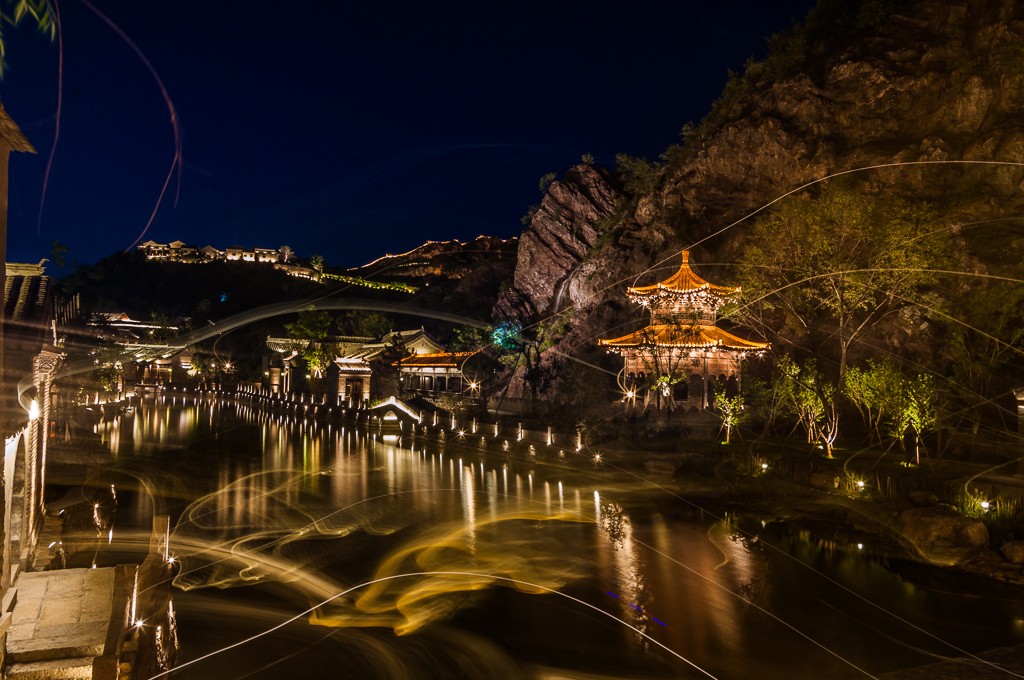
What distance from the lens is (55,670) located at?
24.7ft

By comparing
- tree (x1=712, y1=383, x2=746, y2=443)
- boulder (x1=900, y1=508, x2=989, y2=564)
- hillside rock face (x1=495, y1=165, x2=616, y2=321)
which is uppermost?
hillside rock face (x1=495, y1=165, x2=616, y2=321)

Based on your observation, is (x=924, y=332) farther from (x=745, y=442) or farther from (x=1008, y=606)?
(x=1008, y=606)

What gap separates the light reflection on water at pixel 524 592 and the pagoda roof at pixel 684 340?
9987mm

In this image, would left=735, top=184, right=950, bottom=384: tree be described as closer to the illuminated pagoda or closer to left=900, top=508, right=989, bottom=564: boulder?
the illuminated pagoda

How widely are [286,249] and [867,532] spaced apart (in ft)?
419

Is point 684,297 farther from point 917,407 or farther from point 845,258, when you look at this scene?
point 917,407

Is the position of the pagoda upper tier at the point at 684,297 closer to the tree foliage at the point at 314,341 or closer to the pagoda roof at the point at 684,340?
the pagoda roof at the point at 684,340

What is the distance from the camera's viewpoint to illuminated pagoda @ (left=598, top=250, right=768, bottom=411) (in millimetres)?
32938

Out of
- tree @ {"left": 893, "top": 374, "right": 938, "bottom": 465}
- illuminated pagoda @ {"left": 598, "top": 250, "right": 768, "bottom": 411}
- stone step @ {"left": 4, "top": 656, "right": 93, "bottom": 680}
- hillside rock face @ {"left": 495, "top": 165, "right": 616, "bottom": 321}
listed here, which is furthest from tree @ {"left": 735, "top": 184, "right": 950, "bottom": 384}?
hillside rock face @ {"left": 495, "top": 165, "right": 616, "bottom": 321}

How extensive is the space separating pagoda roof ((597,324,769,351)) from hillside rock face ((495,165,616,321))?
2055 centimetres

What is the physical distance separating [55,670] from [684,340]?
2719cm

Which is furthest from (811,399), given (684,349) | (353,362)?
(353,362)

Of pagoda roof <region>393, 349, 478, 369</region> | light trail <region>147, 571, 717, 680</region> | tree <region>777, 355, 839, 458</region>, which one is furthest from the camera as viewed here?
pagoda roof <region>393, 349, 478, 369</region>

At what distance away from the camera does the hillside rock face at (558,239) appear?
57.6m
